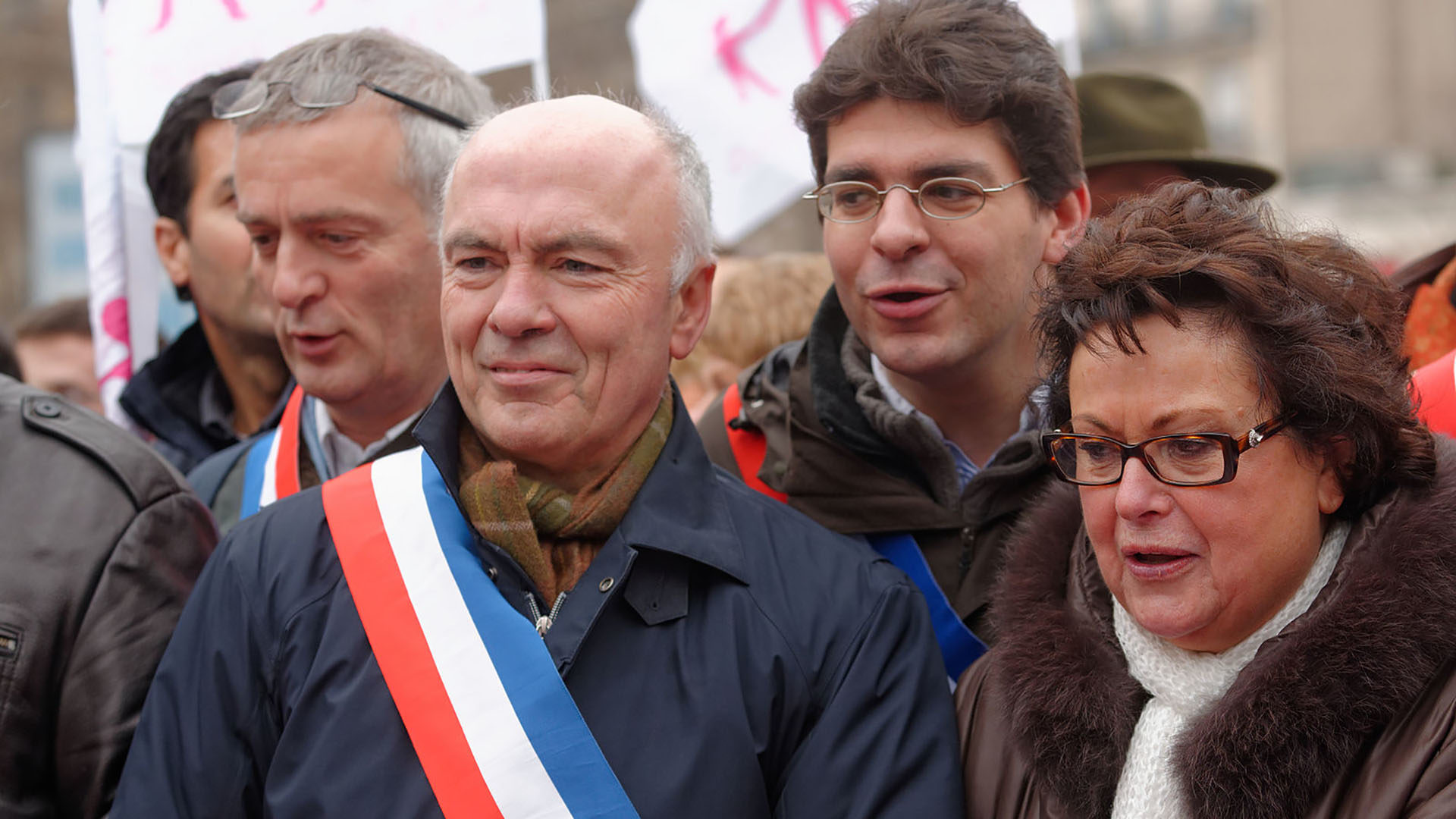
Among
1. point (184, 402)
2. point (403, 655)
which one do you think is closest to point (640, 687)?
point (403, 655)

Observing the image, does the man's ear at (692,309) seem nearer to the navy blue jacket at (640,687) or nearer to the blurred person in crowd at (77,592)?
the navy blue jacket at (640,687)

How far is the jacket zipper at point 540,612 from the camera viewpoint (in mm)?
2648

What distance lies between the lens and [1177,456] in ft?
8.19

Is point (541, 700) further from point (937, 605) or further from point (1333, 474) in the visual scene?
point (1333, 474)

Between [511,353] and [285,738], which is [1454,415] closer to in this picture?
[511,353]

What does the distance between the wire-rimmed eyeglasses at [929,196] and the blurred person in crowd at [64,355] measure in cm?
368

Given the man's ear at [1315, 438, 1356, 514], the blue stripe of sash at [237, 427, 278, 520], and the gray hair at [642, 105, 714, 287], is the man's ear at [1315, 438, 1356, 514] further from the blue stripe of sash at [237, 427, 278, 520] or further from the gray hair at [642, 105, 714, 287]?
the blue stripe of sash at [237, 427, 278, 520]

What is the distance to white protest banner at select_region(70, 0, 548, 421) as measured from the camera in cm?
442

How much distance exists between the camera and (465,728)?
2551 mm

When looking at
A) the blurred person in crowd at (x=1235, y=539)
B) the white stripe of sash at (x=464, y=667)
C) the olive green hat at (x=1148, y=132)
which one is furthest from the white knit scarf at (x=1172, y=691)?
the olive green hat at (x=1148, y=132)

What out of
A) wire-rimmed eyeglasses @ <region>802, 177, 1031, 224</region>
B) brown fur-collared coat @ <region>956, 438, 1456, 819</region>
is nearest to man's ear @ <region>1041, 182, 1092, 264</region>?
wire-rimmed eyeglasses @ <region>802, 177, 1031, 224</region>

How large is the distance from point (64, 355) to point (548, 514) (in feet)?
12.7

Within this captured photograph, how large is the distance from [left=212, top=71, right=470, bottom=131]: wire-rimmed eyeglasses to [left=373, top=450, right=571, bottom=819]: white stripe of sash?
1088 mm

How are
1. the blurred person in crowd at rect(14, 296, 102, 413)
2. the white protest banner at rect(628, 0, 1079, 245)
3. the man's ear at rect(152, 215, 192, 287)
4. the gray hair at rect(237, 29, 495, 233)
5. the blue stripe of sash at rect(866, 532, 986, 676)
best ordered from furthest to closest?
the blurred person in crowd at rect(14, 296, 102, 413) < the white protest banner at rect(628, 0, 1079, 245) < the man's ear at rect(152, 215, 192, 287) < the gray hair at rect(237, 29, 495, 233) < the blue stripe of sash at rect(866, 532, 986, 676)
